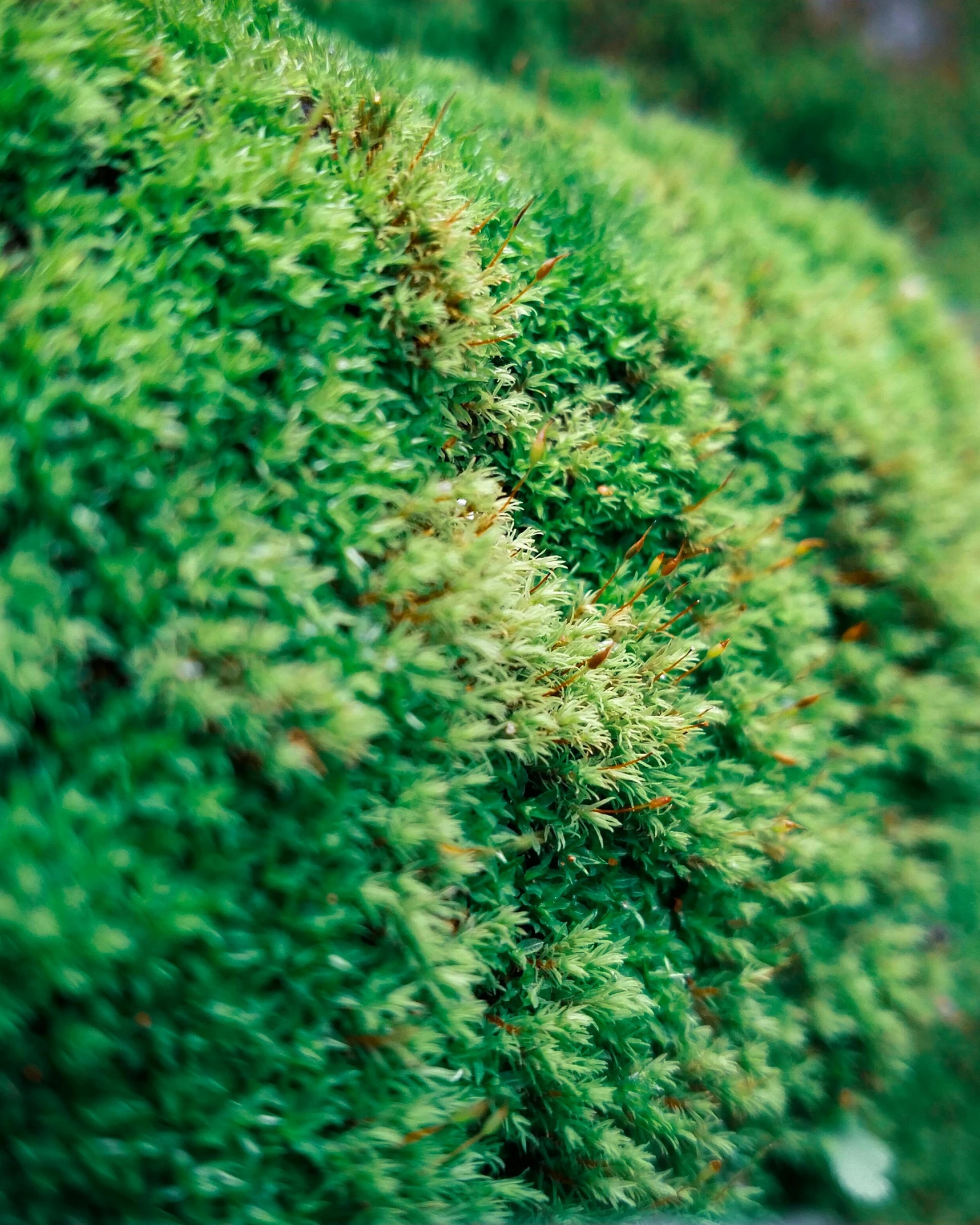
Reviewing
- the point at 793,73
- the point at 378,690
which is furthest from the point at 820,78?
the point at 378,690

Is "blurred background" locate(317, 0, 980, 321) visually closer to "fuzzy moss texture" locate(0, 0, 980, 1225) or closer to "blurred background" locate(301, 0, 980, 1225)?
"blurred background" locate(301, 0, 980, 1225)

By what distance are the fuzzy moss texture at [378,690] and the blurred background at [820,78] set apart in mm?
2814

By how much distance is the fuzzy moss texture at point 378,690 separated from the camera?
1569 mm

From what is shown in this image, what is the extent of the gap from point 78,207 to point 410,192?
0.80 metres

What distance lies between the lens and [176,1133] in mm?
1585

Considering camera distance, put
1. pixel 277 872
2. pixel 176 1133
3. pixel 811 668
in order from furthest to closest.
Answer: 1. pixel 811 668
2. pixel 277 872
3. pixel 176 1133

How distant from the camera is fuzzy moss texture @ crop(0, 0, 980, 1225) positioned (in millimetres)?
1569

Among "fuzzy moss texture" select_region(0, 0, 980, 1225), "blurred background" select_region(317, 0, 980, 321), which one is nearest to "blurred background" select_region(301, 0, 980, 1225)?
"blurred background" select_region(317, 0, 980, 321)

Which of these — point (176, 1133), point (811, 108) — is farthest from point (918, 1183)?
point (811, 108)

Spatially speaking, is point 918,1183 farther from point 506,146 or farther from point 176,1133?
point 506,146

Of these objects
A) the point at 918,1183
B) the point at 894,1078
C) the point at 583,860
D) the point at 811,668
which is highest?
the point at 811,668

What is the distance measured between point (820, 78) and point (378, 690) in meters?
5.84

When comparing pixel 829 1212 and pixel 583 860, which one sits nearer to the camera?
pixel 583 860

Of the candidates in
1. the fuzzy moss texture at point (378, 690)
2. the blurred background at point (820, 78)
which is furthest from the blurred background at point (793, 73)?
the fuzzy moss texture at point (378, 690)
